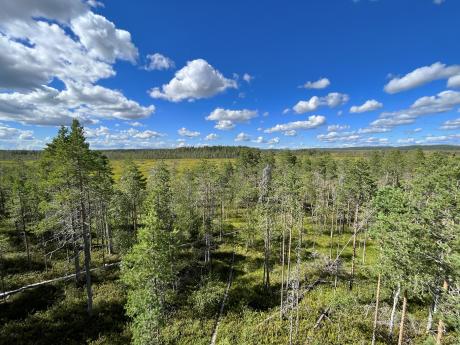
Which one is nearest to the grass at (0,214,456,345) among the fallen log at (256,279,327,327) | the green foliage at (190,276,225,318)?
the green foliage at (190,276,225,318)

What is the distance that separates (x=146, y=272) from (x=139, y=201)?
80.3ft

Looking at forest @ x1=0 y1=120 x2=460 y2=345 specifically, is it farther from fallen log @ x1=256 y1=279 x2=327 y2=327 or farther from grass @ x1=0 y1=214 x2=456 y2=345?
fallen log @ x1=256 y1=279 x2=327 y2=327

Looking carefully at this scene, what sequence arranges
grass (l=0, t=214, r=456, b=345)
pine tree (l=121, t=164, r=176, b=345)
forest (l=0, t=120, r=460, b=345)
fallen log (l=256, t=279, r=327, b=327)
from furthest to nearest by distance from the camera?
fallen log (l=256, t=279, r=327, b=327)
grass (l=0, t=214, r=456, b=345)
pine tree (l=121, t=164, r=176, b=345)
forest (l=0, t=120, r=460, b=345)

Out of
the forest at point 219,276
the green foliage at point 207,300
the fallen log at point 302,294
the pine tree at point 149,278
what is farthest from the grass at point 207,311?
the pine tree at point 149,278

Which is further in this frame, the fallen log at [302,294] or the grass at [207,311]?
the fallen log at [302,294]

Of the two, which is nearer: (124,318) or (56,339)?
(56,339)

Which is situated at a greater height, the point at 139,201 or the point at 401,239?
Answer: the point at 401,239

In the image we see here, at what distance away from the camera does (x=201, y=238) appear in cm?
4484

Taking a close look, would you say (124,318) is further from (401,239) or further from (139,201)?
(401,239)

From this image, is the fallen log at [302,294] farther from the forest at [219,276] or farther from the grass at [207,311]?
the grass at [207,311]

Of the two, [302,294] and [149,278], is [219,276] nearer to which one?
[302,294]

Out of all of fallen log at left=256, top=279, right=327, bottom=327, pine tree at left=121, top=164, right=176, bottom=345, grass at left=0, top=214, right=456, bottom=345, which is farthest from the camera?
fallen log at left=256, top=279, right=327, bottom=327

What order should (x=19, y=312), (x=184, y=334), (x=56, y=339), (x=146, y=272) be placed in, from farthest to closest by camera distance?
(x=19, y=312) → (x=184, y=334) → (x=56, y=339) → (x=146, y=272)

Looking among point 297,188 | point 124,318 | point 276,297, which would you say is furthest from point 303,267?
point 124,318
